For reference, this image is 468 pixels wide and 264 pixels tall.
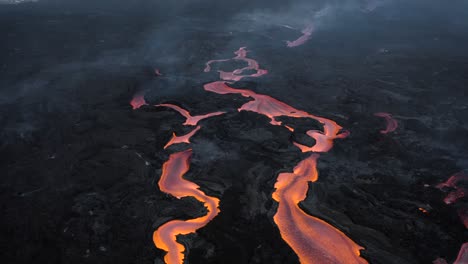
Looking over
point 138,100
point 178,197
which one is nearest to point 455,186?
point 178,197

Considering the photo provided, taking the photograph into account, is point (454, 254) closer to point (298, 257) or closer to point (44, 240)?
point (298, 257)

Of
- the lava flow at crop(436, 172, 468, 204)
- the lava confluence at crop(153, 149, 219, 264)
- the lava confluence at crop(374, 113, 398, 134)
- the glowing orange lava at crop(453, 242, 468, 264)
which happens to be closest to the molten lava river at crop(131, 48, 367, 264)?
the lava confluence at crop(153, 149, 219, 264)

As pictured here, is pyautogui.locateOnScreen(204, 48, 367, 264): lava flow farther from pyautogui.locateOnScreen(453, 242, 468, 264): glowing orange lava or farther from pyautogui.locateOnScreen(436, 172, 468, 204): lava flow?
pyautogui.locateOnScreen(436, 172, 468, 204): lava flow

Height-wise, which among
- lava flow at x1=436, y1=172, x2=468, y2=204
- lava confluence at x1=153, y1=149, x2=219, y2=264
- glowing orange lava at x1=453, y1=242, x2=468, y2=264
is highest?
lava flow at x1=436, y1=172, x2=468, y2=204

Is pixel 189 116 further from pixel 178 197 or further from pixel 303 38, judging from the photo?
pixel 303 38

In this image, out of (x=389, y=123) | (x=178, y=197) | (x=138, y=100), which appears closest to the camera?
(x=178, y=197)

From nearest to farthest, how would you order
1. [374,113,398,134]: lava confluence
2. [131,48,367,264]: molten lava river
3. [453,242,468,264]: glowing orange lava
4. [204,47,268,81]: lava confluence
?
[453,242,468,264]: glowing orange lava → [131,48,367,264]: molten lava river → [374,113,398,134]: lava confluence → [204,47,268,81]: lava confluence
